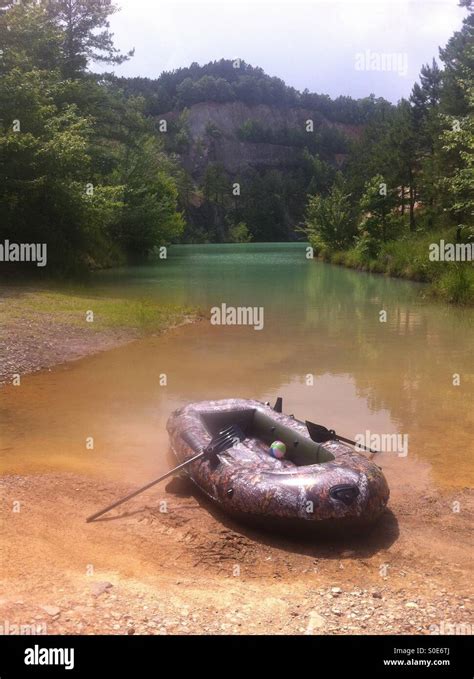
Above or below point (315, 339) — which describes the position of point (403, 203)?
above

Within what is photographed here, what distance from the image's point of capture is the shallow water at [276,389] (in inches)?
326

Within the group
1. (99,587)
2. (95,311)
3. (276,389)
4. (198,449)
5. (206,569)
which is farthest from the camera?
(95,311)

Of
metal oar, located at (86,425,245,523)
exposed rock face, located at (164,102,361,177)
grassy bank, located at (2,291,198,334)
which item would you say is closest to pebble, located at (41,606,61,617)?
metal oar, located at (86,425,245,523)

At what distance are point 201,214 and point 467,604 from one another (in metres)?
130

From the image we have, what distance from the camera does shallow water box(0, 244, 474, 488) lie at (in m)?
8.29

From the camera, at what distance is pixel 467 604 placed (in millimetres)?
4848

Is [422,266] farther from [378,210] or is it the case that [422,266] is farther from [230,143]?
[230,143]

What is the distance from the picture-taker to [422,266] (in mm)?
30797

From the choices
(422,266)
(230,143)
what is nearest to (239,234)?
(230,143)

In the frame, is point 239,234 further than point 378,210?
Yes

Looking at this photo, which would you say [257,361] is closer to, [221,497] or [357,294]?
[221,497]

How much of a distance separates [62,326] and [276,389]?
21.4 feet

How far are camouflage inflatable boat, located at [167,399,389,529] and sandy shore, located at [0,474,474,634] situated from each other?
0.86 ft
